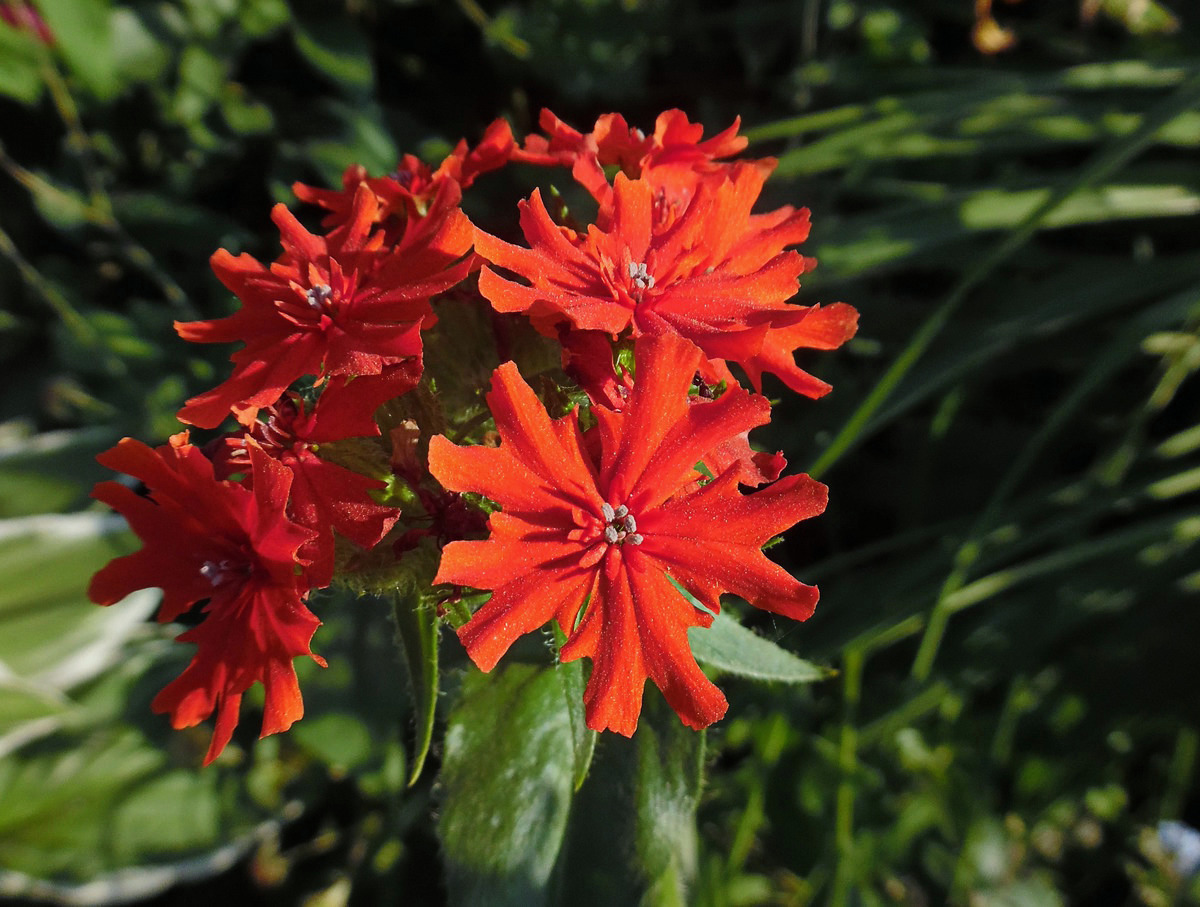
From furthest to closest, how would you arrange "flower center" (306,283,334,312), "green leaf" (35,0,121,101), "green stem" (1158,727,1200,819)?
"green stem" (1158,727,1200,819)
"green leaf" (35,0,121,101)
"flower center" (306,283,334,312)

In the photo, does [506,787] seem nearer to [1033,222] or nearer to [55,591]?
[1033,222]

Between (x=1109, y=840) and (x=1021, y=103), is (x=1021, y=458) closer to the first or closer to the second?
(x=1021, y=103)

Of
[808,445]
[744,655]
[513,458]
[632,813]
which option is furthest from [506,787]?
[808,445]

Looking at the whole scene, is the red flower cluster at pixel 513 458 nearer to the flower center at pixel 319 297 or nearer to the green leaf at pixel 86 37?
the flower center at pixel 319 297

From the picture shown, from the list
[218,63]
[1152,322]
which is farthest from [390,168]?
[1152,322]

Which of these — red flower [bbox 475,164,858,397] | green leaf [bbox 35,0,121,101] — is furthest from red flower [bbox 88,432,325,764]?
green leaf [bbox 35,0,121,101]

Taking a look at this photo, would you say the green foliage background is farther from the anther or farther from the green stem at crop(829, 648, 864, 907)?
the anther

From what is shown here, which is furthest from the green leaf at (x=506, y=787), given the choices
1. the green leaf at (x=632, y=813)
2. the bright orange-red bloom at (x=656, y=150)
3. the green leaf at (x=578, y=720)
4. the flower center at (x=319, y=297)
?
the bright orange-red bloom at (x=656, y=150)
